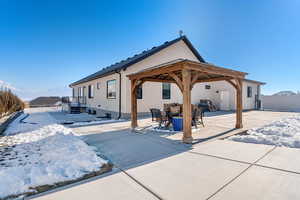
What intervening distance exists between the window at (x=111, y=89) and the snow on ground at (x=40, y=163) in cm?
629

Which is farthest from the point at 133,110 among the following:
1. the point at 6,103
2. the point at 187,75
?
the point at 6,103

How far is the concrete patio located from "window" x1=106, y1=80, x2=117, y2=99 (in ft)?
22.6

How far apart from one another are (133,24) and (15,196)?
1130 cm

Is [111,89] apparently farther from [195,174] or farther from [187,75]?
[195,174]

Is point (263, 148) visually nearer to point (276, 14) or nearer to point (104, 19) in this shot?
point (276, 14)

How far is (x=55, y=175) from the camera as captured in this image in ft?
8.39

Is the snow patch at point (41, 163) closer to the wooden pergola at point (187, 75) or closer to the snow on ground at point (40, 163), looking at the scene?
the snow on ground at point (40, 163)

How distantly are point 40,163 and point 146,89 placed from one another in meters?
7.92

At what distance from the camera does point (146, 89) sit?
10422 mm

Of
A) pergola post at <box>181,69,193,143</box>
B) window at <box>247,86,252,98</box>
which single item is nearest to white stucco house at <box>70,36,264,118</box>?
window at <box>247,86,252,98</box>

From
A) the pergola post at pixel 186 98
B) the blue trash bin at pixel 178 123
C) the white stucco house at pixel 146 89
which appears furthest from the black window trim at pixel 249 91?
the pergola post at pixel 186 98

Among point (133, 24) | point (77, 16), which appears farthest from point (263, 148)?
point (77, 16)

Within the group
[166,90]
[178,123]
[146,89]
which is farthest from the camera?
[166,90]

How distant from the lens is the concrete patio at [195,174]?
205 centimetres
